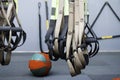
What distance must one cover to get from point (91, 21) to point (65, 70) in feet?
6.69

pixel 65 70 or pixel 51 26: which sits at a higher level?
pixel 51 26

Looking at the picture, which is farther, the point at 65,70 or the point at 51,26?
the point at 65,70

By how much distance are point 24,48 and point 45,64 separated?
224 centimetres

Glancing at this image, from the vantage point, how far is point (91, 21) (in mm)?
6961

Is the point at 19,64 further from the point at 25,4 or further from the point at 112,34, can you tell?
the point at 112,34

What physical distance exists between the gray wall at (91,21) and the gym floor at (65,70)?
19.6 inches

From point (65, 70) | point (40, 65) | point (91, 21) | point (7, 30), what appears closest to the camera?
point (7, 30)

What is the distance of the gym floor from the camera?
4.75 meters

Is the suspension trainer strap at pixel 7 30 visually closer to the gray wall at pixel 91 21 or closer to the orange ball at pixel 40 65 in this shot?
the orange ball at pixel 40 65

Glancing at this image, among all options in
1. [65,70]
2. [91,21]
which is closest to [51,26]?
[65,70]

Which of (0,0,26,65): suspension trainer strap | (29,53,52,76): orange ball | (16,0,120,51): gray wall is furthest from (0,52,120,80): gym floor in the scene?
(0,0,26,65): suspension trainer strap

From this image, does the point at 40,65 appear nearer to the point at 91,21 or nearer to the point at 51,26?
the point at 51,26

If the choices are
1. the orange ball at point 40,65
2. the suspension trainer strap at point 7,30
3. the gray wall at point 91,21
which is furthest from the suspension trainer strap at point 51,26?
the gray wall at point 91,21

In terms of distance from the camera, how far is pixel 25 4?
267 inches
